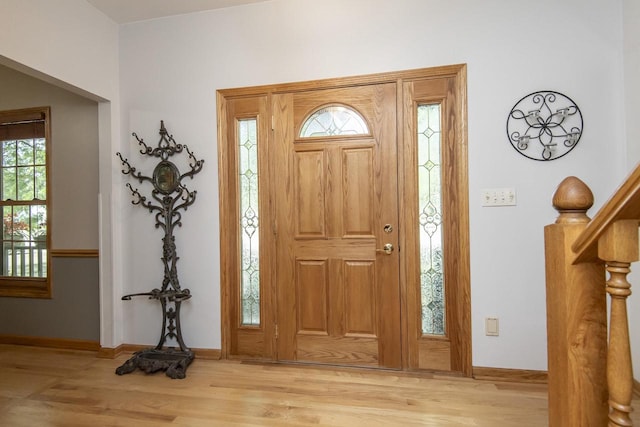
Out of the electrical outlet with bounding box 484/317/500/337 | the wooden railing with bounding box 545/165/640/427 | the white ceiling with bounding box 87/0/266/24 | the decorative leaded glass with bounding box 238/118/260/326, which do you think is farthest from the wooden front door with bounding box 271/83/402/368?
the wooden railing with bounding box 545/165/640/427

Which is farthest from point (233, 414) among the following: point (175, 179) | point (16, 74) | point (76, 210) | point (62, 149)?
point (16, 74)

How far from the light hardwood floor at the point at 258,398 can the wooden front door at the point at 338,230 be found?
22 centimetres

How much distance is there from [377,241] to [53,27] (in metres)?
2.79

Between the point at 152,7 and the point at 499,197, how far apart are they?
10.1 feet

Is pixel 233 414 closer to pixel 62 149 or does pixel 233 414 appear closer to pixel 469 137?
pixel 469 137

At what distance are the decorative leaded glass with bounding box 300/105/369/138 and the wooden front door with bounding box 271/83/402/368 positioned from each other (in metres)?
0.01

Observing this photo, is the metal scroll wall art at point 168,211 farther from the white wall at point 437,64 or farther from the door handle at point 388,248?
the door handle at point 388,248

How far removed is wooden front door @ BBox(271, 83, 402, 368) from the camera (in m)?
2.39

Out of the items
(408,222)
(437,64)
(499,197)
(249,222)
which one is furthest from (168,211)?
(499,197)

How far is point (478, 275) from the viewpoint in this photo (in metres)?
2.28

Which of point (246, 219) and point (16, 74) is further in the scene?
point (16, 74)

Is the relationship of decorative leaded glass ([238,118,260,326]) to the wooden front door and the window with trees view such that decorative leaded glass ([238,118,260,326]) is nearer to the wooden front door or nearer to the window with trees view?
the wooden front door

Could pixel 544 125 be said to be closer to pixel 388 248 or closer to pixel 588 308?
pixel 388 248

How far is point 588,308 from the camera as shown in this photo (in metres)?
0.80
